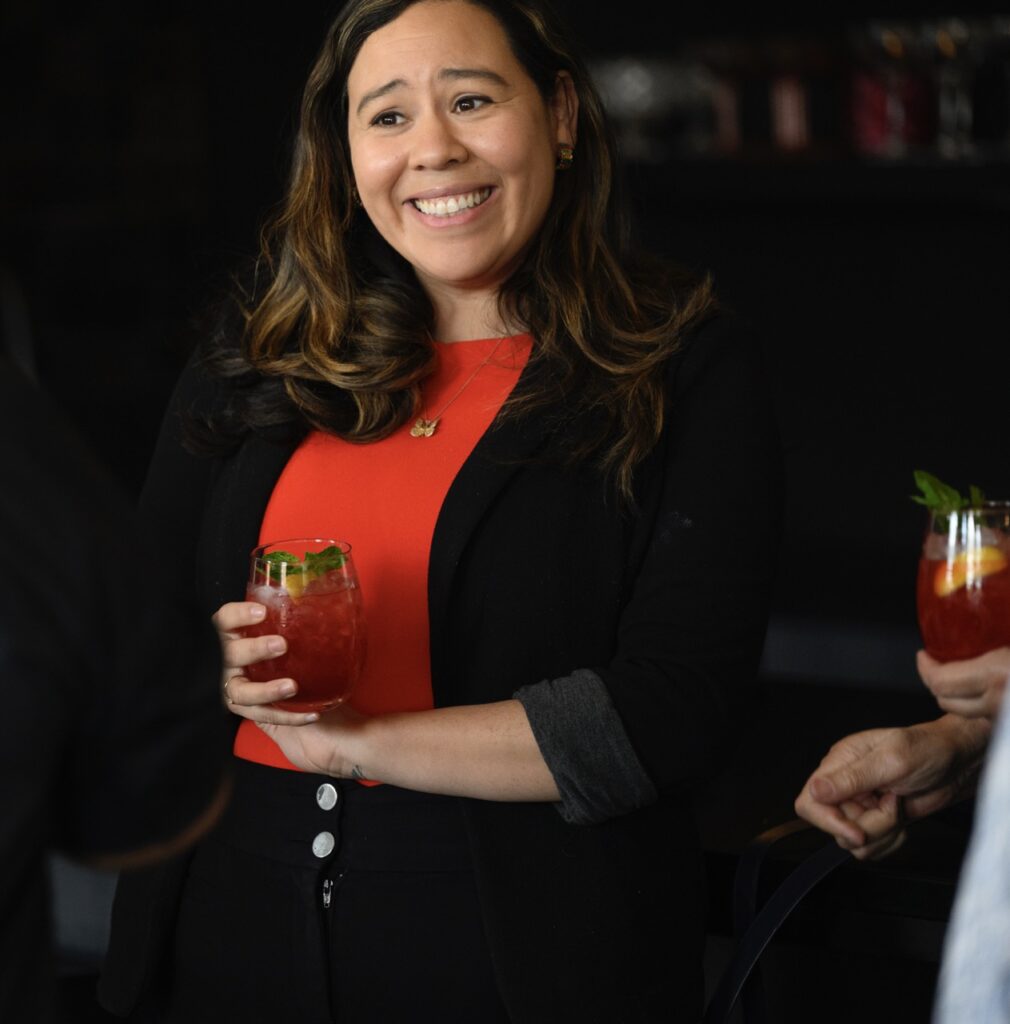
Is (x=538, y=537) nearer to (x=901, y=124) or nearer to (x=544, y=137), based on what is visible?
(x=544, y=137)

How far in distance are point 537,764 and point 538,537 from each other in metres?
0.25

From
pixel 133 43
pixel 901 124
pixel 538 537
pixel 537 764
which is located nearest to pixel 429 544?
pixel 538 537

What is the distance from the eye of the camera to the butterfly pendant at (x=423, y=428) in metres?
1.79

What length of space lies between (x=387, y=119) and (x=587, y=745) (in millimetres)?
740

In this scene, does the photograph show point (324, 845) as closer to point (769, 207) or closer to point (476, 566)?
point (476, 566)

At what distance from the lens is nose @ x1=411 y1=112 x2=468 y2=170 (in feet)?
5.64

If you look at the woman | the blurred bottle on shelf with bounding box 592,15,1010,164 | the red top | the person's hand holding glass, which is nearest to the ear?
the woman

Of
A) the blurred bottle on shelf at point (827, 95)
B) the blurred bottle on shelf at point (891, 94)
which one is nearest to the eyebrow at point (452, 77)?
the blurred bottle on shelf at point (827, 95)

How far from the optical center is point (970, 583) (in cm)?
138

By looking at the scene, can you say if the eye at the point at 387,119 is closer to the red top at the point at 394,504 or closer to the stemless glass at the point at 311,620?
the red top at the point at 394,504

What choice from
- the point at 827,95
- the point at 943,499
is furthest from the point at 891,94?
the point at 943,499

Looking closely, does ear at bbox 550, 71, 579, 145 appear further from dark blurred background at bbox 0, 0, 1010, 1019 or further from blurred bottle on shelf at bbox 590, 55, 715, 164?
blurred bottle on shelf at bbox 590, 55, 715, 164

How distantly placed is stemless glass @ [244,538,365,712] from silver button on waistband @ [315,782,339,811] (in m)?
0.14

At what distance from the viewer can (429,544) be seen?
169cm
